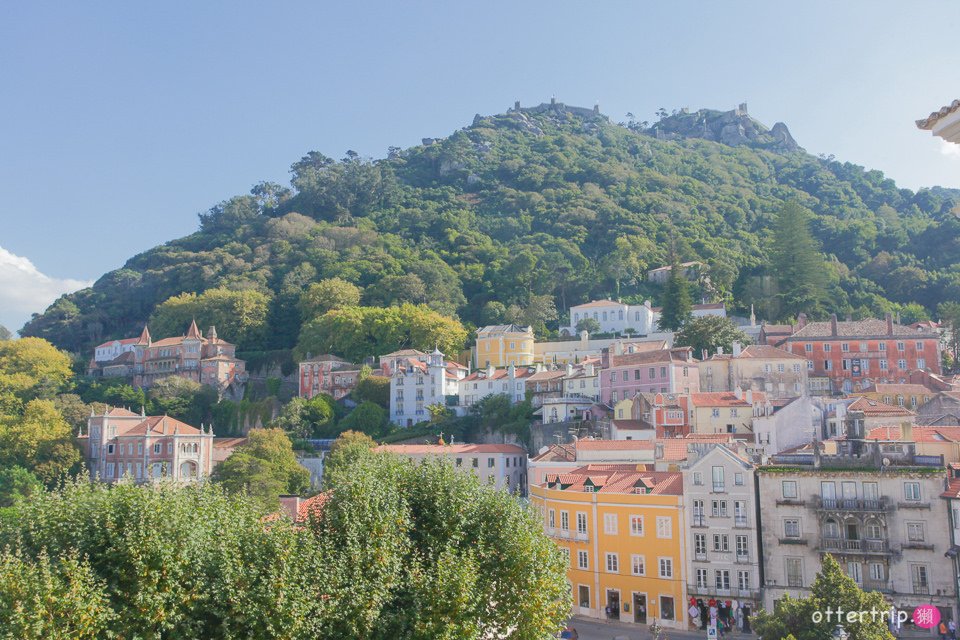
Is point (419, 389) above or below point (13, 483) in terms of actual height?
above

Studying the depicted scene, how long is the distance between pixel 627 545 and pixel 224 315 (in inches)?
2642

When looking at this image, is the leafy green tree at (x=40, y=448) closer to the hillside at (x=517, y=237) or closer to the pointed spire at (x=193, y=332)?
the pointed spire at (x=193, y=332)

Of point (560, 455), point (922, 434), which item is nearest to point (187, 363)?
point (560, 455)

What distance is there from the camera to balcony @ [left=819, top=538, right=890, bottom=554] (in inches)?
1294

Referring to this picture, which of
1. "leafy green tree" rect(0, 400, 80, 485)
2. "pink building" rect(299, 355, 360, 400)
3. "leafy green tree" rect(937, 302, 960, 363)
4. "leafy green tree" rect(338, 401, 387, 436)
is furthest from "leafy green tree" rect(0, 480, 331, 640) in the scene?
"leafy green tree" rect(937, 302, 960, 363)

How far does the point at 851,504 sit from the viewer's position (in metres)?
33.6

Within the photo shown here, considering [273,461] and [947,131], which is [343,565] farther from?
[273,461]

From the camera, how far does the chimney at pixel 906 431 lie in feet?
122

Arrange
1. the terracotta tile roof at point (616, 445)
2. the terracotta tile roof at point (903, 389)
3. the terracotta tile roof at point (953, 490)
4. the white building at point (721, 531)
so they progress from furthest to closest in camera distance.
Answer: the terracotta tile roof at point (903, 389) < the terracotta tile roof at point (616, 445) < the white building at point (721, 531) < the terracotta tile roof at point (953, 490)

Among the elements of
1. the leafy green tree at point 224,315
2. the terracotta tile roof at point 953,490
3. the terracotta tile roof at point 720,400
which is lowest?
the terracotta tile roof at point 953,490

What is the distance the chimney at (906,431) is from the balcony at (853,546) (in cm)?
595

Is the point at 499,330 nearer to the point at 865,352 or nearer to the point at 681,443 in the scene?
the point at 865,352

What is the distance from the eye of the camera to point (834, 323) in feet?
218

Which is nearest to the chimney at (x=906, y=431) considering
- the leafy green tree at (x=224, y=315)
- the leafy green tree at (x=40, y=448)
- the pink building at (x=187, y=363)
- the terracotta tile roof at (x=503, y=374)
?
the terracotta tile roof at (x=503, y=374)
